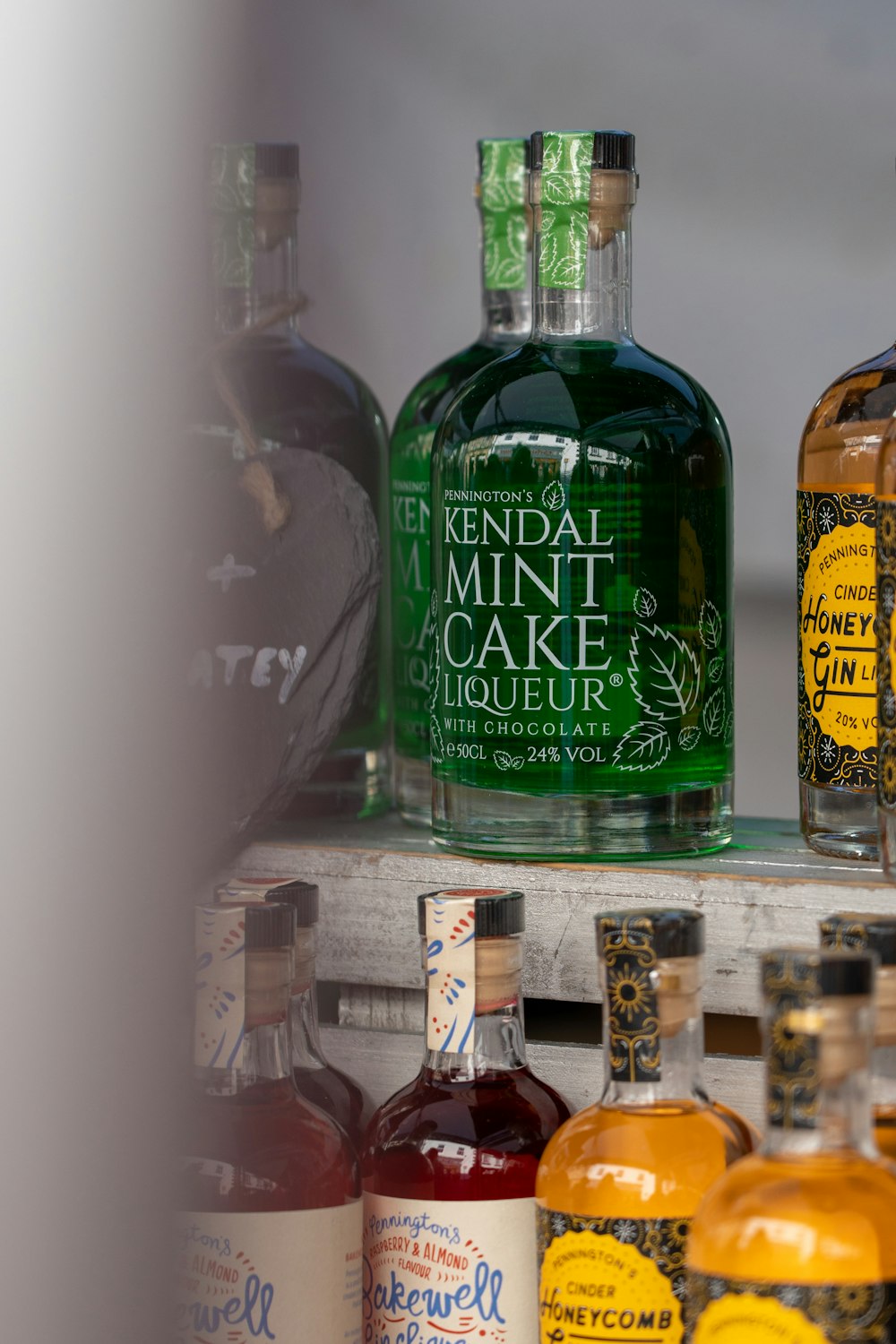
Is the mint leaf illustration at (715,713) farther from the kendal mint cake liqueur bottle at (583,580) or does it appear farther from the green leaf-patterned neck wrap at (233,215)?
the green leaf-patterned neck wrap at (233,215)

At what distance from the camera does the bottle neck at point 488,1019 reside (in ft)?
2.11

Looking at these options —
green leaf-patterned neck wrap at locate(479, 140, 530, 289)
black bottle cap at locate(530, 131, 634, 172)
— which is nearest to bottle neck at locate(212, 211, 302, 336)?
green leaf-patterned neck wrap at locate(479, 140, 530, 289)

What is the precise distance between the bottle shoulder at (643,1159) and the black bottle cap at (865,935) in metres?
0.07

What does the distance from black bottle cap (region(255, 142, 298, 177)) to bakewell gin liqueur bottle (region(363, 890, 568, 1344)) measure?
41cm

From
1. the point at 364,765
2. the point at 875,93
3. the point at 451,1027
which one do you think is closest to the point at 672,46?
the point at 875,93

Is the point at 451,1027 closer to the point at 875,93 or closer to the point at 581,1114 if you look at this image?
the point at 581,1114

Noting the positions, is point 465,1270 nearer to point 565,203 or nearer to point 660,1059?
point 660,1059

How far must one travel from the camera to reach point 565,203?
717mm

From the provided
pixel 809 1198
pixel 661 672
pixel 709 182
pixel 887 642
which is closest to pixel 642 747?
pixel 661 672

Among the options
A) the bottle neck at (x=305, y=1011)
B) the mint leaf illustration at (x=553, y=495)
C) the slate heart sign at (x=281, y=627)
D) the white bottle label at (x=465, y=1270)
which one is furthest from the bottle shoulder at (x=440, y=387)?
the white bottle label at (x=465, y=1270)

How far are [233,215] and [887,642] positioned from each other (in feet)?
1.45

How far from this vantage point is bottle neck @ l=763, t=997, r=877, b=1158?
493mm

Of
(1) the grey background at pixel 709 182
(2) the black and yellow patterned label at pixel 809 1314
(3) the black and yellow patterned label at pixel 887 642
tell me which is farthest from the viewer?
(1) the grey background at pixel 709 182

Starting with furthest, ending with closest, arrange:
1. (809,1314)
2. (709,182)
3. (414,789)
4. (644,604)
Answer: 1. (709,182)
2. (414,789)
3. (644,604)
4. (809,1314)
